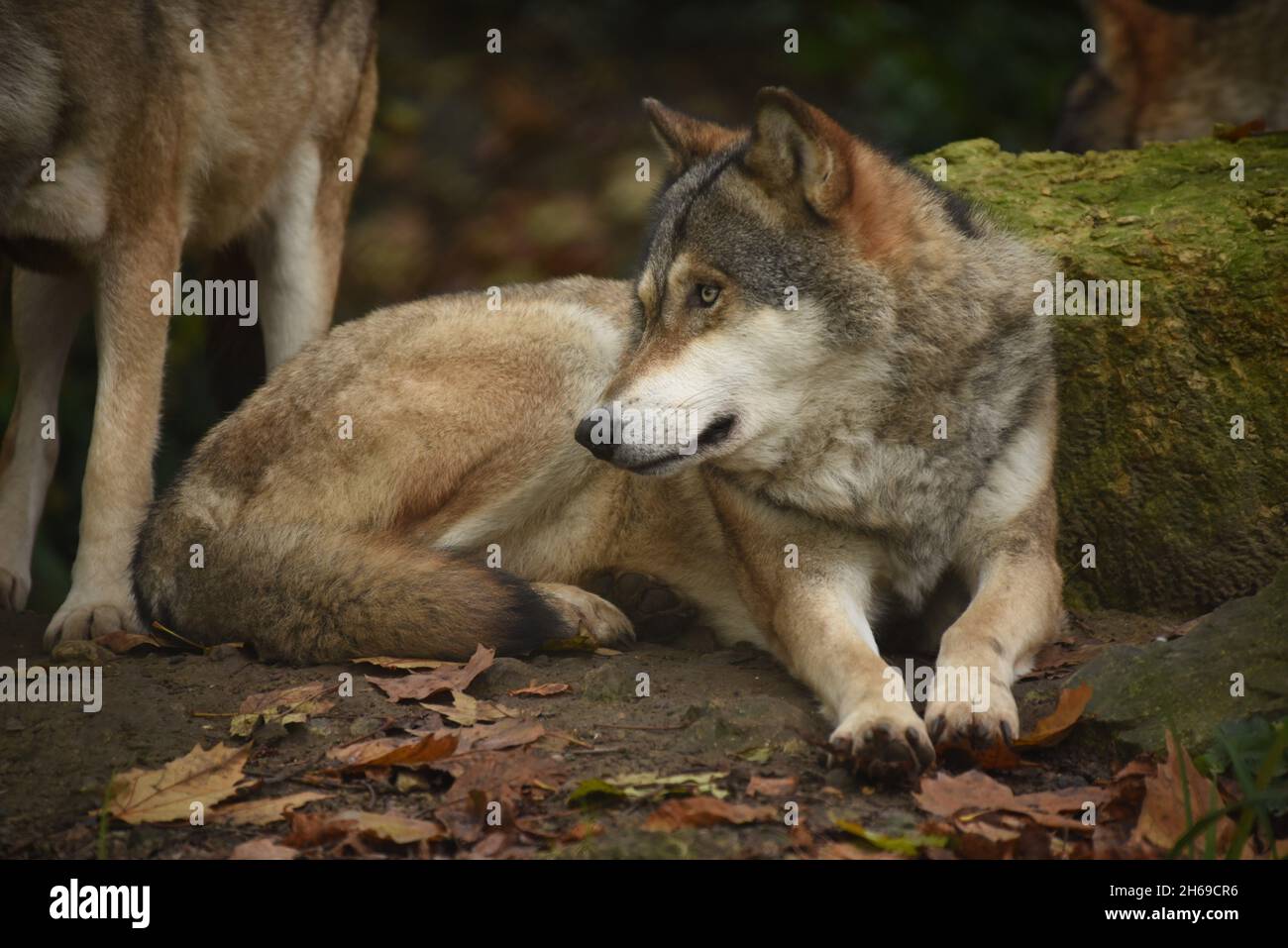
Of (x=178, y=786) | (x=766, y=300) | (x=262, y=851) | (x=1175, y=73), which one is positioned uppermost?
(x=1175, y=73)

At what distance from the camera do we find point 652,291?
13.7ft

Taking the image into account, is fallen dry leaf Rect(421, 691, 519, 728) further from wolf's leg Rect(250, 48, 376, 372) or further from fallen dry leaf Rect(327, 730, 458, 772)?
wolf's leg Rect(250, 48, 376, 372)

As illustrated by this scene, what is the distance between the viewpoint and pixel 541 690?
397 cm

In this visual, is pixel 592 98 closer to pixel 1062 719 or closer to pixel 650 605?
pixel 650 605

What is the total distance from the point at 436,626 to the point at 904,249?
1.82 m

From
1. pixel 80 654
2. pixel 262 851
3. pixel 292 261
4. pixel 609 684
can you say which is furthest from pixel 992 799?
pixel 292 261

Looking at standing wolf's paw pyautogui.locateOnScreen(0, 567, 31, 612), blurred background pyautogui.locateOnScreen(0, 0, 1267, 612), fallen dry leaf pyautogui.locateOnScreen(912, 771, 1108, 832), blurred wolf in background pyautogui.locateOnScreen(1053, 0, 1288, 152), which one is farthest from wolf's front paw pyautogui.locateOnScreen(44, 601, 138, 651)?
blurred wolf in background pyautogui.locateOnScreen(1053, 0, 1288, 152)

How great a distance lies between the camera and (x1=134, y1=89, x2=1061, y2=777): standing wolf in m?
3.89

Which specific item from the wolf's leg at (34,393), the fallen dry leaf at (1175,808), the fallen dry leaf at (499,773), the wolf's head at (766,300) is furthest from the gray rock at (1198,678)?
the wolf's leg at (34,393)

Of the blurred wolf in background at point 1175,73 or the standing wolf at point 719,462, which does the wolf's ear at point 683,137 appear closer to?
the standing wolf at point 719,462

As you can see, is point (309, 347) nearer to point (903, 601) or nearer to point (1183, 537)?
point (903, 601)

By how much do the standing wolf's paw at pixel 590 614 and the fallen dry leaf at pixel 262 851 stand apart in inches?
61.9

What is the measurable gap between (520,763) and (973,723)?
1.16 meters
